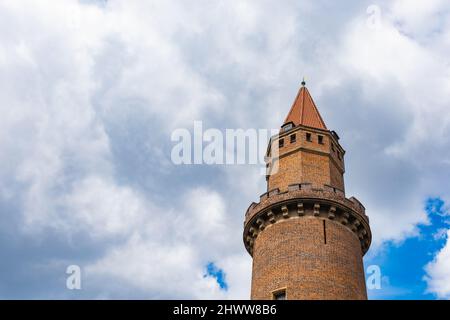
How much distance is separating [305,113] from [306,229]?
11934 millimetres

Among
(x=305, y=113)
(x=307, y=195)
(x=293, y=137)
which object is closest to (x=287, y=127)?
(x=293, y=137)

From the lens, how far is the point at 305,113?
149 feet

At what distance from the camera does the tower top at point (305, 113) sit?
44156 millimetres

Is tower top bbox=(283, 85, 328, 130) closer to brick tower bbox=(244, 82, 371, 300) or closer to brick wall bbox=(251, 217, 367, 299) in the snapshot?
brick tower bbox=(244, 82, 371, 300)

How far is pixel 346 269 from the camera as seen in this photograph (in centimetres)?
3525

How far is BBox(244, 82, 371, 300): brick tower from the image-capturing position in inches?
1359

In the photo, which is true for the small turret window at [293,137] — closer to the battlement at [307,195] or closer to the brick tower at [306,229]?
the brick tower at [306,229]

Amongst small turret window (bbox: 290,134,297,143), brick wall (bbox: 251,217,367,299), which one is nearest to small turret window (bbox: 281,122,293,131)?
small turret window (bbox: 290,134,297,143)

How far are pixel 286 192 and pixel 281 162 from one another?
15.6 feet

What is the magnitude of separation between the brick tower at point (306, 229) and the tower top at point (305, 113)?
1.45m

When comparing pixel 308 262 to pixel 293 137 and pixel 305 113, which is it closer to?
pixel 293 137

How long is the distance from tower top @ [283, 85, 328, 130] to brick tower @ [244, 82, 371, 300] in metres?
1.45

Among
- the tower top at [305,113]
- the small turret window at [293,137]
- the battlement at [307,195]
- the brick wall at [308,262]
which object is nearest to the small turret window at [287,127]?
the tower top at [305,113]
